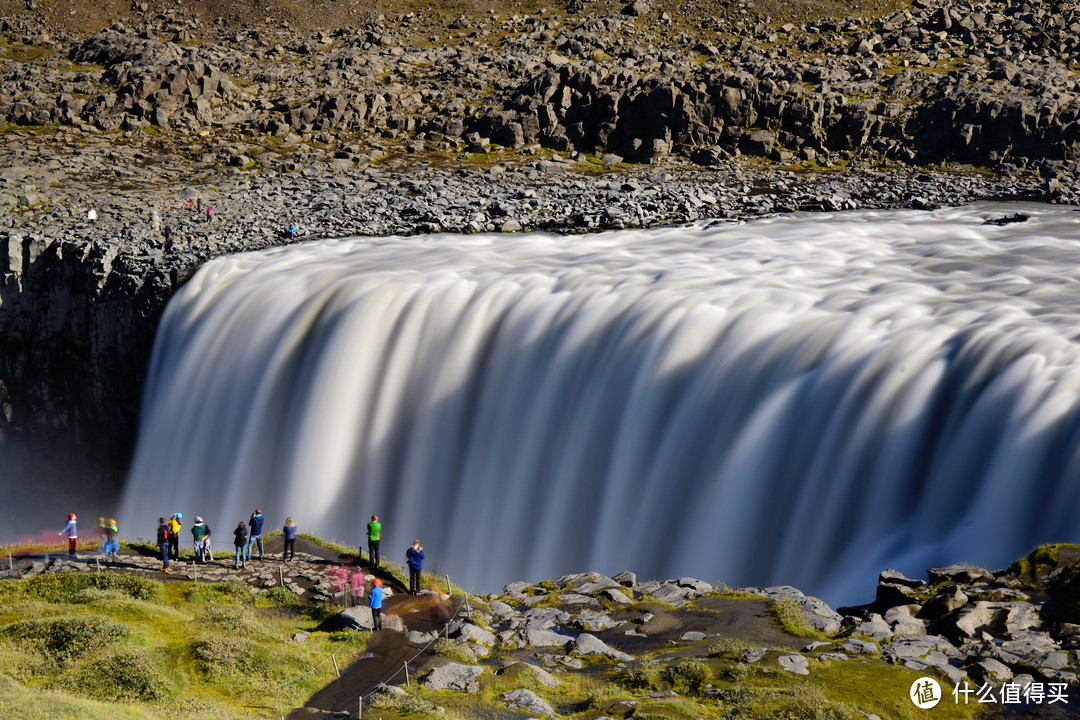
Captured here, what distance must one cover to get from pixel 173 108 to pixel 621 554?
2351 inches

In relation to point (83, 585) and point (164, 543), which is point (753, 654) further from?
point (83, 585)

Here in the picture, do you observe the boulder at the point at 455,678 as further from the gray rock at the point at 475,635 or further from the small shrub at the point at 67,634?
the small shrub at the point at 67,634

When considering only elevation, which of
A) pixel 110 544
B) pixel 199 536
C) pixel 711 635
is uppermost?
pixel 711 635

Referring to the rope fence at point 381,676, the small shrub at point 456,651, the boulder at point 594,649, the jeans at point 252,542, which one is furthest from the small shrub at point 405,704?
the jeans at point 252,542

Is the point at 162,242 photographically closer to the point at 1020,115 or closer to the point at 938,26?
the point at 1020,115

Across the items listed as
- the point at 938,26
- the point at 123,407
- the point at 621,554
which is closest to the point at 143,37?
the point at 123,407

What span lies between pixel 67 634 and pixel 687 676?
12306mm

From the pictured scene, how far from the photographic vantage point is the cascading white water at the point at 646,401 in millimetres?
25016

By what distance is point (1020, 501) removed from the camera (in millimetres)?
23062

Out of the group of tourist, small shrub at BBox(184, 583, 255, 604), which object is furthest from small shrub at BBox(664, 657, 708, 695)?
small shrub at BBox(184, 583, 255, 604)

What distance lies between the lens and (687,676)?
741 inches

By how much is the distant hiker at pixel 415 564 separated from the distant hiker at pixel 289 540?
12.9 feet

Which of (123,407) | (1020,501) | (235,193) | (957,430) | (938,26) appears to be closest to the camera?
(1020,501)

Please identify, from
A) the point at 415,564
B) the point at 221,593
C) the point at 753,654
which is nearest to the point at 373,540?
the point at 415,564
